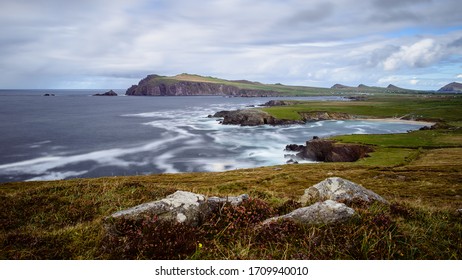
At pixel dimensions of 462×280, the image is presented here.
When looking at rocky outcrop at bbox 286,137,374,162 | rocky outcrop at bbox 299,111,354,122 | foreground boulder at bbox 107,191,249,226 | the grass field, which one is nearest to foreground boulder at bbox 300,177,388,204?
the grass field

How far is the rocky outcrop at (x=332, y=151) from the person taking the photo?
226ft

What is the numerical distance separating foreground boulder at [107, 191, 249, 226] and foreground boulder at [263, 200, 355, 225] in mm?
1700

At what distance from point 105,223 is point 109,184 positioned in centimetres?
762

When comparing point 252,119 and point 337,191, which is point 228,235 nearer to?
point 337,191

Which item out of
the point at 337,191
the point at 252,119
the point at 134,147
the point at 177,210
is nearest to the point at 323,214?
the point at 177,210

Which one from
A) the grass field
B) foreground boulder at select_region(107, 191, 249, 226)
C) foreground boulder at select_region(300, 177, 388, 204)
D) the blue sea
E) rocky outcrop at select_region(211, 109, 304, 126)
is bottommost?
the blue sea

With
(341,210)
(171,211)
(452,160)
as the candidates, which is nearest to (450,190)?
(452,160)

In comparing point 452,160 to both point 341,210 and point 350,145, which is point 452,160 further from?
Answer: point 341,210

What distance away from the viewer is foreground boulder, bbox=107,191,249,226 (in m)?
7.28

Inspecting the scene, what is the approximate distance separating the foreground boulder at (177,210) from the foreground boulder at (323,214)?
1700 mm

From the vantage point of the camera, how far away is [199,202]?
7.94 meters

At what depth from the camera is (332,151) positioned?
231 ft

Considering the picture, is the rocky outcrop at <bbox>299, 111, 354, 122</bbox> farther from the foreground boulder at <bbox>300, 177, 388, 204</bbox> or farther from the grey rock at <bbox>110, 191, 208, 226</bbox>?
the grey rock at <bbox>110, 191, 208, 226</bbox>

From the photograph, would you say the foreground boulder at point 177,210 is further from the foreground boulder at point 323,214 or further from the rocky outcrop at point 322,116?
the rocky outcrop at point 322,116
